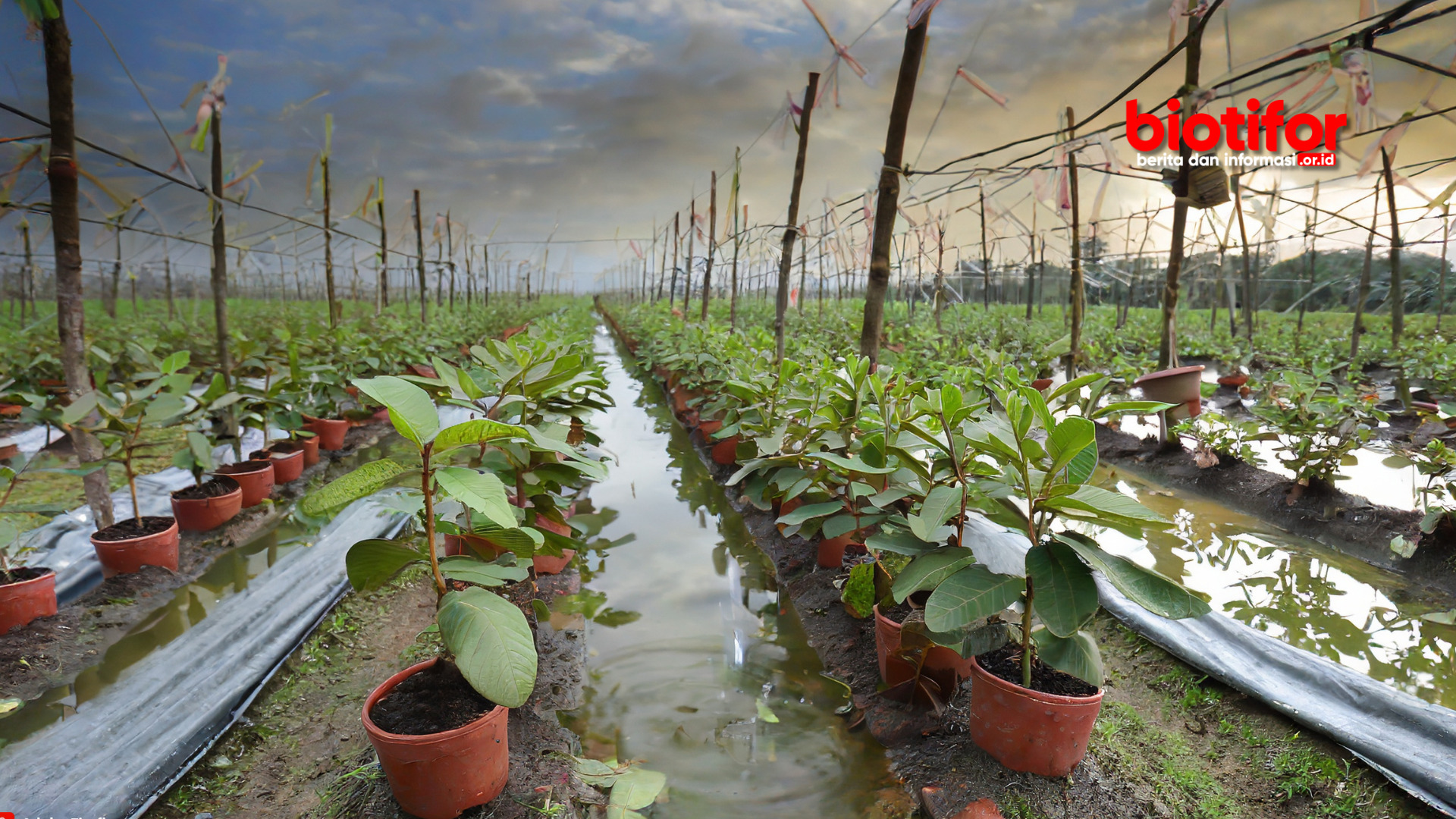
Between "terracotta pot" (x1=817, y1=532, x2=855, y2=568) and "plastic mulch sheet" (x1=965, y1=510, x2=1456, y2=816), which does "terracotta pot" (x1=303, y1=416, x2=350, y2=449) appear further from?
"plastic mulch sheet" (x1=965, y1=510, x2=1456, y2=816)

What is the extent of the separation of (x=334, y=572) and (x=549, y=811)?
6.20 feet

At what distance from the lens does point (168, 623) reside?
2756 millimetres

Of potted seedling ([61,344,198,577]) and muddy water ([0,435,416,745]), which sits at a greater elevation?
potted seedling ([61,344,198,577])

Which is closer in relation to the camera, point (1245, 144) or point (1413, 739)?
point (1413, 739)

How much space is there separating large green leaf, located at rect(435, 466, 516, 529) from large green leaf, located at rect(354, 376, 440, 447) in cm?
8

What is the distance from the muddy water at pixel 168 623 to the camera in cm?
210

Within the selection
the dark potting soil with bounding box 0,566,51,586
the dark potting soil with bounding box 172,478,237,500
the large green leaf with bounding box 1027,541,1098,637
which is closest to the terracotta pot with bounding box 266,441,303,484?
the dark potting soil with bounding box 172,478,237,500

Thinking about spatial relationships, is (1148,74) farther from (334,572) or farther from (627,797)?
(334,572)

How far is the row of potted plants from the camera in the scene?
1362 mm

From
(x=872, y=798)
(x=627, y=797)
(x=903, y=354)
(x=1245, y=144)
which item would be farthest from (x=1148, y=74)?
(x=903, y=354)

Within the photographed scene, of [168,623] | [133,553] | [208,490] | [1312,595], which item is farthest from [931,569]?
[208,490]

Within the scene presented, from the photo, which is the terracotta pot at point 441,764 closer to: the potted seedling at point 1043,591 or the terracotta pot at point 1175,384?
the potted seedling at point 1043,591

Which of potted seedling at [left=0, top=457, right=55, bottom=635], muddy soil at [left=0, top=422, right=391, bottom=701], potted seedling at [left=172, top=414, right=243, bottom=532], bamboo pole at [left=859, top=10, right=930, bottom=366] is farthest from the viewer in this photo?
potted seedling at [left=172, top=414, right=243, bottom=532]

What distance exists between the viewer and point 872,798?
6.09ft
